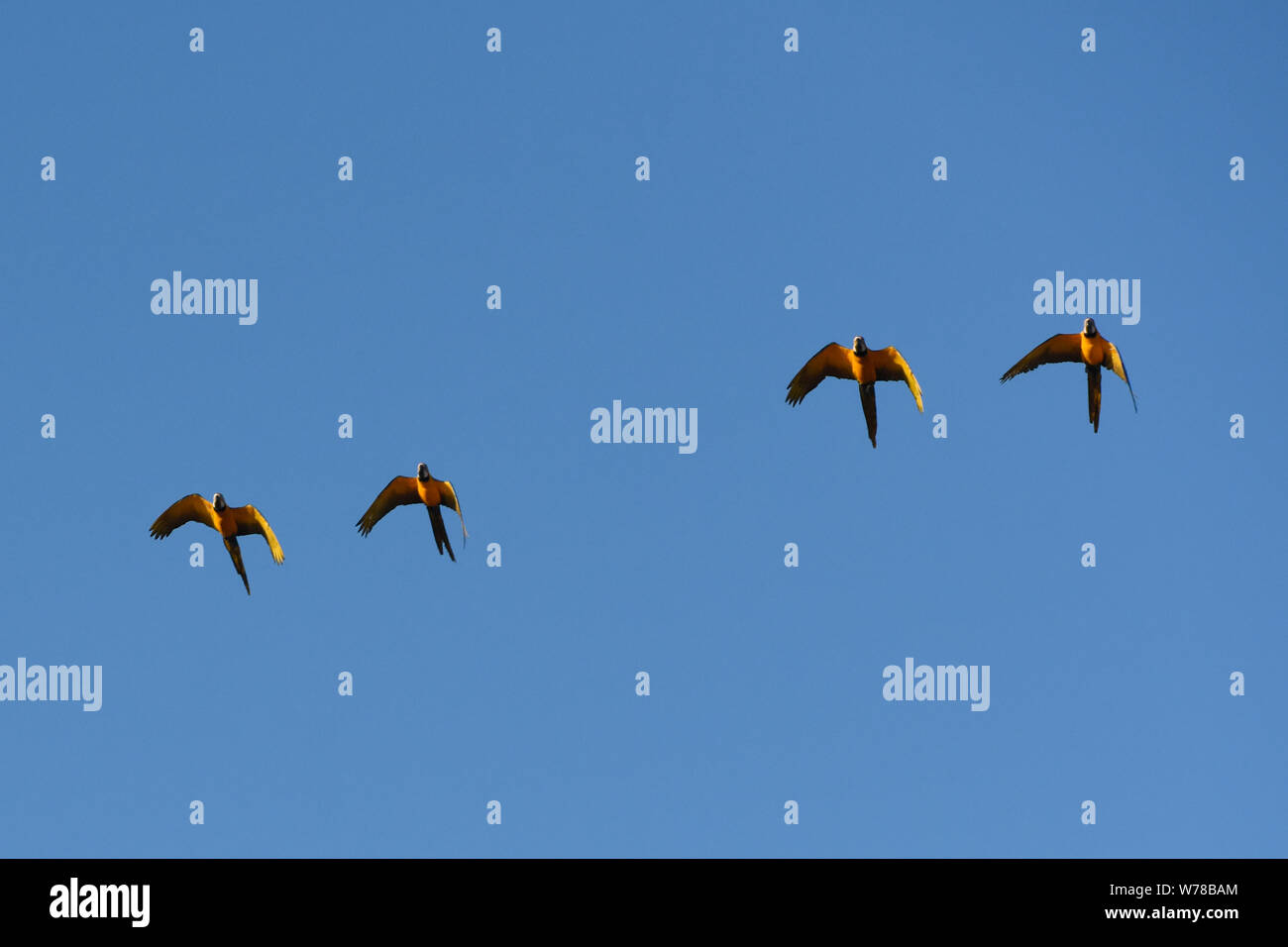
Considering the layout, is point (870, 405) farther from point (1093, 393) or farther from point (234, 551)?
point (234, 551)

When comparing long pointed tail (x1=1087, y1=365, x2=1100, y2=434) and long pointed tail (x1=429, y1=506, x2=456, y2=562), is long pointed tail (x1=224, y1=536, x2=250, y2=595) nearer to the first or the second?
long pointed tail (x1=429, y1=506, x2=456, y2=562)

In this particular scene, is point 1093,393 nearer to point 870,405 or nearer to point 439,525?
point 870,405

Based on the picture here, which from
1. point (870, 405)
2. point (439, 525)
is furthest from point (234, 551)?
point (870, 405)

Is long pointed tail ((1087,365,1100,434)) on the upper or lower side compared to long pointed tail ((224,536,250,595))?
upper

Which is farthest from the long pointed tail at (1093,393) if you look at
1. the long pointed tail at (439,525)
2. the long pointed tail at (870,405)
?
the long pointed tail at (439,525)

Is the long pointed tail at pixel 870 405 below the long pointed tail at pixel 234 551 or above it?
above

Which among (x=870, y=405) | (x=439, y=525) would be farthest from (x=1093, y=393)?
(x=439, y=525)

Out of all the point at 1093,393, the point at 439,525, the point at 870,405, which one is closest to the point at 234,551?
the point at 439,525

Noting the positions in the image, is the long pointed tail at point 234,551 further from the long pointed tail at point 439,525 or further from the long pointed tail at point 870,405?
the long pointed tail at point 870,405

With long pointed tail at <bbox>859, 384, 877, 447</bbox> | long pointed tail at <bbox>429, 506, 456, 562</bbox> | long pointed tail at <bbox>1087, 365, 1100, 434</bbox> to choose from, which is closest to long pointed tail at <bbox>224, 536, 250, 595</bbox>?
long pointed tail at <bbox>429, 506, 456, 562</bbox>
